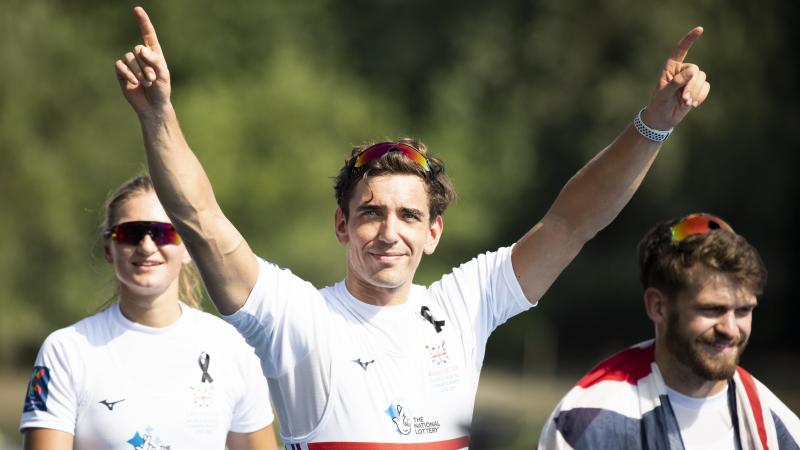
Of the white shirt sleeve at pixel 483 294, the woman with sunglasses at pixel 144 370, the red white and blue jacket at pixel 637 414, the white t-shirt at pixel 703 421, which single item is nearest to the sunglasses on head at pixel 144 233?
the woman with sunglasses at pixel 144 370

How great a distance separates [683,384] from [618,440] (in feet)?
1.20

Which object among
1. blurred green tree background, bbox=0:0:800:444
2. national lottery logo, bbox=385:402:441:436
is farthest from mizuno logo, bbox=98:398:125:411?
blurred green tree background, bbox=0:0:800:444

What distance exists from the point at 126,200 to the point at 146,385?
33.8 inches

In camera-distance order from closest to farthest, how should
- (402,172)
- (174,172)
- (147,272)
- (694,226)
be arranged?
(174,172), (402,172), (694,226), (147,272)

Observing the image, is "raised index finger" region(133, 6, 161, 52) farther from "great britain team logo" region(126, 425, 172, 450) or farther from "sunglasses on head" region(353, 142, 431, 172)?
"great britain team logo" region(126, 425, 172, 450)

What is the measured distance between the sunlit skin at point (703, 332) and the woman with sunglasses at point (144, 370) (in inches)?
74.8

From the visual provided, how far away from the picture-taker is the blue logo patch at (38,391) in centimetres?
481

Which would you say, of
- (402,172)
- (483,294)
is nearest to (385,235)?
(402,172)

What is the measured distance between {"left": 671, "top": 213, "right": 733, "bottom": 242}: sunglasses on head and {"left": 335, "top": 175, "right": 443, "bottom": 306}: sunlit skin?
913mm

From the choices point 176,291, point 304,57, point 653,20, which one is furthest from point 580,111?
point 176,291

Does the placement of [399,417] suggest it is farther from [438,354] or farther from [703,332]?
[703,332]

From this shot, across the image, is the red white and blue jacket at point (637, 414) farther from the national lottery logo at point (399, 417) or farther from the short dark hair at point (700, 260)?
the national lottery logo at point (399, 417)

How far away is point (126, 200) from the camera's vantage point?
5.30 metres

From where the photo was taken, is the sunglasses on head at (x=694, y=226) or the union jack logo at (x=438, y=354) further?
the sunglasses on head at (x=694, y=226)
